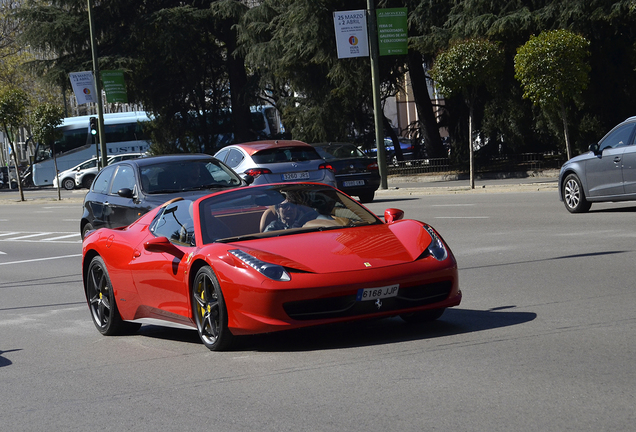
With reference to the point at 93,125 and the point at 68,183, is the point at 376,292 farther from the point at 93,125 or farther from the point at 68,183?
the point at 68,183

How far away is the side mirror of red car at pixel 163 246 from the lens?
292 inches

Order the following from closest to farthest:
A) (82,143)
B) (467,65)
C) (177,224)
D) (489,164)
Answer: (177,224) → (467,65) → (489,164) → (82,143)

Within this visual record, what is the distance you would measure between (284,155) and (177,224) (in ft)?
39.9

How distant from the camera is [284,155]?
65.5 feet

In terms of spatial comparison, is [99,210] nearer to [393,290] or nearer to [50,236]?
[50,236]

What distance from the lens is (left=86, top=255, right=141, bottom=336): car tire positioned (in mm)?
8375

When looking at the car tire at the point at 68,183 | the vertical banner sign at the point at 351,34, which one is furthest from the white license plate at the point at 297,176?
the car tire at the point at 68,183

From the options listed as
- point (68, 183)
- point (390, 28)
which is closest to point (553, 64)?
point (390, 28)

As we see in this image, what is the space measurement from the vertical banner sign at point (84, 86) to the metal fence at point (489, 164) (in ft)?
42.8

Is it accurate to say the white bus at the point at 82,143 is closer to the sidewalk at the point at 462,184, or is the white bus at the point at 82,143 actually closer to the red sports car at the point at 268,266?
the sidewalk at the point at 462,184

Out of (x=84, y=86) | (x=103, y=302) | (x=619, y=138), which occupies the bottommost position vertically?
A: (x=103, y=302)

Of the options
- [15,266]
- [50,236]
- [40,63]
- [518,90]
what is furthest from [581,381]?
[40,63]

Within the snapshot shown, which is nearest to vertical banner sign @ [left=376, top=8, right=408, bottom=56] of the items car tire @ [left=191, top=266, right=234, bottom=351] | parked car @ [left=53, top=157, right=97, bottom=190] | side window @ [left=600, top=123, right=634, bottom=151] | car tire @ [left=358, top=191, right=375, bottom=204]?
car tire @ [left=358, top=191, right=375, bottom=204]

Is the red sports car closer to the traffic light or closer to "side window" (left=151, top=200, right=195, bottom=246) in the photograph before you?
"side window" (left=151, top=200, right=195, bottom=246)
